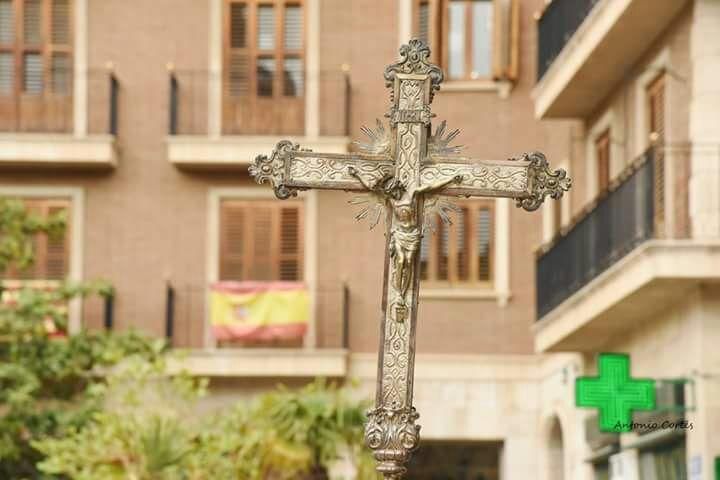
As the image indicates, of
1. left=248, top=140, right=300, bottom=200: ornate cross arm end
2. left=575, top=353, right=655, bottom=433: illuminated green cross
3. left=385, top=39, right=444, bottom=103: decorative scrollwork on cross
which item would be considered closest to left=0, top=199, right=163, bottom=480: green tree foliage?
left=575, top=353, right=655, bottom=433: illuminated green cross

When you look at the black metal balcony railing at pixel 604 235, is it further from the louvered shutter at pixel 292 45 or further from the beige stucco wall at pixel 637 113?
the louvered shutter at pixel 292 45

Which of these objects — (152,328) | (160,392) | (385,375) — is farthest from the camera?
(152,328)

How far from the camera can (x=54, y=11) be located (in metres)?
36.4

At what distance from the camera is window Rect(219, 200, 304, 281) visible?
118 ft

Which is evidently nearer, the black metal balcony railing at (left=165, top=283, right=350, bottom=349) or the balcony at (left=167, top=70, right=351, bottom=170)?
the balcony at (left=167, top=70, right=351, bottom=170)

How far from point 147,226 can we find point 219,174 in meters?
1.47

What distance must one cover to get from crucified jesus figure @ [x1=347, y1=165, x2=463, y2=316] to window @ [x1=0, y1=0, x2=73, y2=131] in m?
23.1

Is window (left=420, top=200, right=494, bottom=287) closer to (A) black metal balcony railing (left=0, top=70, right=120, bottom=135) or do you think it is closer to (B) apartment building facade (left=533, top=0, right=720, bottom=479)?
(B) apartment building facade (left=533, top=0, right=720, bottom=479)

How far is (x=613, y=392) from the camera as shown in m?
22.9

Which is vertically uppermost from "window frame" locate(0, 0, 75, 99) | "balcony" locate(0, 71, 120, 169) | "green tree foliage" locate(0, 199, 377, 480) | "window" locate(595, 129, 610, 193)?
"window frame" locate(0, 0, 75, 99)

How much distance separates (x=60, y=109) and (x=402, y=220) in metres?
23.2

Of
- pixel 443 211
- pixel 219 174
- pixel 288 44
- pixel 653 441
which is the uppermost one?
pixel 288 44

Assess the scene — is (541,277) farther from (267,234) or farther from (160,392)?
(267,234)

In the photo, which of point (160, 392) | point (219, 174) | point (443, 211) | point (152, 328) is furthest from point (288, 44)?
point (443, 211)
